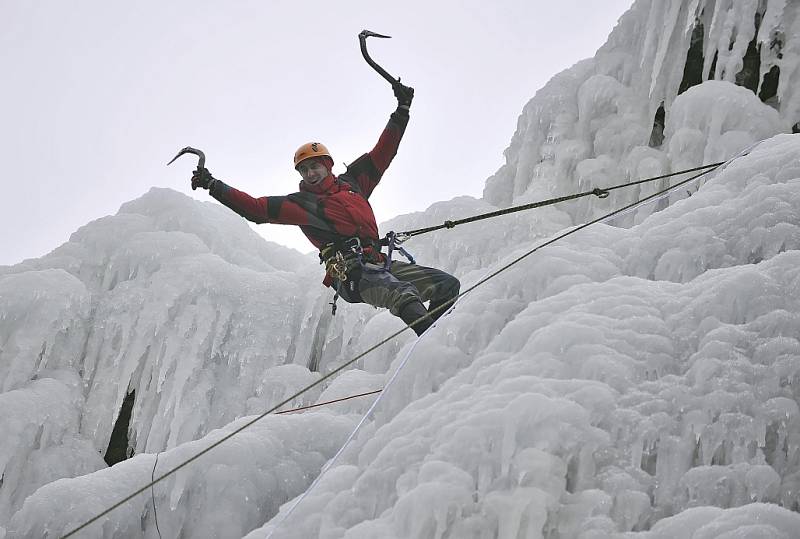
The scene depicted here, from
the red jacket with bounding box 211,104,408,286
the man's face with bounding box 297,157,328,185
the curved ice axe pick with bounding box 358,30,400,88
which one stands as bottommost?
the red jacket with bounding box 211,104,408,286

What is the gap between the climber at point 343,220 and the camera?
530 cm

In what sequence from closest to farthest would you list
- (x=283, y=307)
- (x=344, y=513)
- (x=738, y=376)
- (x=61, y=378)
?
(x=738, y=376), (x=344, y=513), (x=61, y=378), (x=283, y=307)

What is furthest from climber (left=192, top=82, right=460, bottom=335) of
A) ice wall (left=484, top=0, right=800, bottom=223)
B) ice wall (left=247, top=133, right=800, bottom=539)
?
ice wall (left=484, top=0, right=800, bottom=223)

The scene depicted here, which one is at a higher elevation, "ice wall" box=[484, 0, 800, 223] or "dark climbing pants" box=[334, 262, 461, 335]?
"ice wall" box=[484, 0, 800, 223]

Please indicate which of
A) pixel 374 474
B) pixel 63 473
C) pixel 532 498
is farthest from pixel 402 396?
pixel 63 473

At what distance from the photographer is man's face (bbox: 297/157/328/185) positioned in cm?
561

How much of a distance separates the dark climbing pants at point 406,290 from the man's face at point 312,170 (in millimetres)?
765

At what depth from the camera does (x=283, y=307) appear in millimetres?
9188

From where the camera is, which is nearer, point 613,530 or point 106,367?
point 613,530

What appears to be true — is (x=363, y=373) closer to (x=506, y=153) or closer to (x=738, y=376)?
(x=738, y=376)

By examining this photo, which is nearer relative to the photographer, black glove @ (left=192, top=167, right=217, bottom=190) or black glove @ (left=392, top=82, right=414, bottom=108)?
black glove @ (left=192, top=167, right=217, bottom=190)

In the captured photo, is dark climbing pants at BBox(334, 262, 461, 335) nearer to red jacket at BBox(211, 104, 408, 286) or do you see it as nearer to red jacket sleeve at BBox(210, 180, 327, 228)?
red jacket at BBox(211, 104, 408, 286)

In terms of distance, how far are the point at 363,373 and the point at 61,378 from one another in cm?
402

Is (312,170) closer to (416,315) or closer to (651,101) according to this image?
(416,315)
